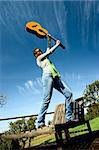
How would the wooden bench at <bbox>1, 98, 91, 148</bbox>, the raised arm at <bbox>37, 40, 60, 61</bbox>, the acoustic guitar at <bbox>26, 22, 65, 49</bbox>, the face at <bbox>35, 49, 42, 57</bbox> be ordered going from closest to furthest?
1. the wooden bench at <bbox>1, 98, 91, 148</bbox>
2. the raised arm at <bbox>37, 40, 60, 61</bbox>
3. the face at <bbox>35, 49, 42, 57</bbox>
4. the acoustic guitar at <bbox>26, 22, 65, 49</bbox>

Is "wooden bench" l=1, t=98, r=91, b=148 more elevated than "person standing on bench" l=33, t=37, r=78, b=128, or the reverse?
"person standing on bench" l=33, t=37, r=78, b=128

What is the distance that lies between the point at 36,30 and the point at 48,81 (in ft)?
5.05

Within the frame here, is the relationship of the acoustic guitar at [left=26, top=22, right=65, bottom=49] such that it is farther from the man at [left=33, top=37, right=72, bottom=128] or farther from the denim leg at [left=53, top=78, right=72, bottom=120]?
the denim leg at [left=53, top=78, right=72, bottom=120]

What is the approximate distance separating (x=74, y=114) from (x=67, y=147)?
4.24 feet

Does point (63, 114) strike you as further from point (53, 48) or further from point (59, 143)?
point (53, 48)

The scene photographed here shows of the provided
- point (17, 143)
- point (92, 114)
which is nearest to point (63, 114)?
point (17, 143)

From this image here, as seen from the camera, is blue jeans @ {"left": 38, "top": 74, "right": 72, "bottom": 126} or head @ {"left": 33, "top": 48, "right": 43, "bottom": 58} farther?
head @ {"left": 33, "top": 48, "right": 43, "bottom": 58}

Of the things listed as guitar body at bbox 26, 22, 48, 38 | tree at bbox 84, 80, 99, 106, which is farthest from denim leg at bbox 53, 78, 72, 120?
tree at bbox 84, 80, 99, 106

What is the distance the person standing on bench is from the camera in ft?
23.1

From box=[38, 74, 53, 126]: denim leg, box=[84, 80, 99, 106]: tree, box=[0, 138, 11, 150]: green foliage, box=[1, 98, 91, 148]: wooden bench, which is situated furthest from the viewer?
box=[84, 80, 99, 106]: tree

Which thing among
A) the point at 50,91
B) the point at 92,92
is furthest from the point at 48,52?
the point at 92,92

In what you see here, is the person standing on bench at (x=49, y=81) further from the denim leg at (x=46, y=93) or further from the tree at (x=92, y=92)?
the tree at (x=92, y=92)

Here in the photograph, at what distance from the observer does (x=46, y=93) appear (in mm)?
7121

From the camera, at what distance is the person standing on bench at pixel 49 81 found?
7051 mm
